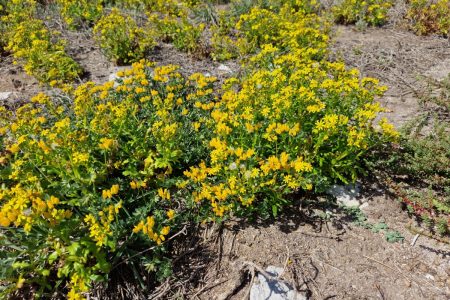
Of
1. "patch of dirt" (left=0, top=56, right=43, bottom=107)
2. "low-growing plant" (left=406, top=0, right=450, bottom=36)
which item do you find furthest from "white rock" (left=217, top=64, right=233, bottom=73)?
"low-growing plant" (left=406, top=0, right=450, bottom=36)

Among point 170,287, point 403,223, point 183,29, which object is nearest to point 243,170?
point 170,287

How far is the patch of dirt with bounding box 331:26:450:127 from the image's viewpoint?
4891 mm

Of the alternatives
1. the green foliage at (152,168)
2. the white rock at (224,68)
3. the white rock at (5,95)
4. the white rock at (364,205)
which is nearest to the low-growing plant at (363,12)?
the white rock at (224,68)

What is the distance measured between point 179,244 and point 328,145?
1.75m

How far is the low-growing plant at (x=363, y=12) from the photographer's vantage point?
22.9 feet

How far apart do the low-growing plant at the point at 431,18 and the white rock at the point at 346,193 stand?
4.88m

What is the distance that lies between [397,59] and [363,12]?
5.91 feet

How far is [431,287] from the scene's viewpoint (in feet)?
→ 9.09

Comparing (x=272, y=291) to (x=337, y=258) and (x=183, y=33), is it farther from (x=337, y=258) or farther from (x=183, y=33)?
(x=183, y=33)

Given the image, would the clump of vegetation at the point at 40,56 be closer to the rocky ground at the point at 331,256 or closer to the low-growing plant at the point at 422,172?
the rocky ground at the point at 331,256

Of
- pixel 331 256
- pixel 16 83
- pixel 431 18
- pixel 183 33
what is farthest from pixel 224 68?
pixel 431 18

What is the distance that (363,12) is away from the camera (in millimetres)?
7109

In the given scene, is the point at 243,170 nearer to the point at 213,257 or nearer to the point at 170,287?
the point at 213,257

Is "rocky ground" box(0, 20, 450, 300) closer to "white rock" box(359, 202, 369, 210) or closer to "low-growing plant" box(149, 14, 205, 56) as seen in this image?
"white rock" box(359, 202, 369, 210)
